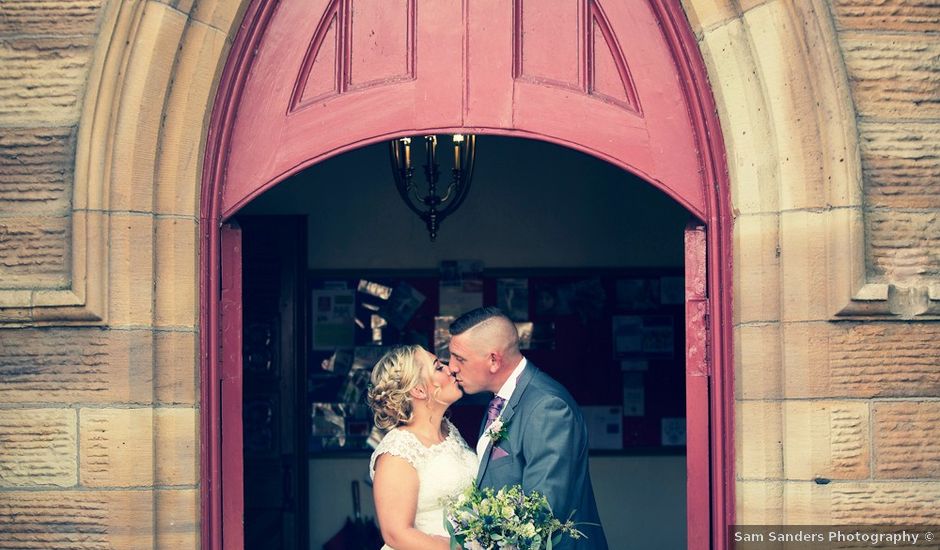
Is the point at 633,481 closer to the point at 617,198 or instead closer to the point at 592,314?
the point at 592,314

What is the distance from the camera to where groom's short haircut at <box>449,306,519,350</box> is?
181 inches

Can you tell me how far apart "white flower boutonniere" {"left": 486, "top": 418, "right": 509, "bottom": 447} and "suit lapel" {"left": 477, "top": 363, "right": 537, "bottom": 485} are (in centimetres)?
1

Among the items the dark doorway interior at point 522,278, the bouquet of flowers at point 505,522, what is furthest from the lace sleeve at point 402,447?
the dark doorway interior at point 522,278

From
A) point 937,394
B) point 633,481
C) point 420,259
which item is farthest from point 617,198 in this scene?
A: point 937,394

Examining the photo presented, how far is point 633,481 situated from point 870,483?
3222 millimetres

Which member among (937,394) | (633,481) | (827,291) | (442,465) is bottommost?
(633,481)

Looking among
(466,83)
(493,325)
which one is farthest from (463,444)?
(466,83)

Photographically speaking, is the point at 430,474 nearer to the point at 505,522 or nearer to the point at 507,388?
the point at 507,388

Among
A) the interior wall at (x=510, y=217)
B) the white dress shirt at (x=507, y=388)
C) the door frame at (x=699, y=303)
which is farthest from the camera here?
the interior wall at (x=510, y=217)

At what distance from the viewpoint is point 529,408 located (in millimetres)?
4402

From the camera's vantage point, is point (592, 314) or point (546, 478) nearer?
point (546, 478)

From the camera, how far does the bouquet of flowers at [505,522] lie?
13.0 ft

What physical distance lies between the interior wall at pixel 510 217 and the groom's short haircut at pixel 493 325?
8.53 feet

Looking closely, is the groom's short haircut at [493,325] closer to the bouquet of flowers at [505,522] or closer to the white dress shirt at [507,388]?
the white dress shirt at [507,388]
